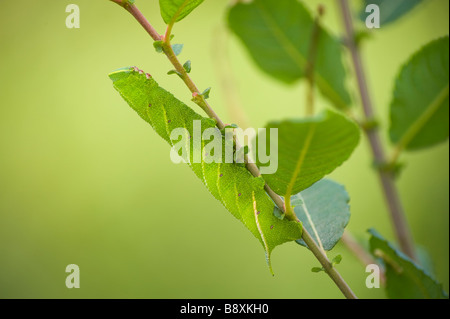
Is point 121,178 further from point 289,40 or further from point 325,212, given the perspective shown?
point 325,212

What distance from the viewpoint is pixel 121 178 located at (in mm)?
2387

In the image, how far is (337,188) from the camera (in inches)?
18.3

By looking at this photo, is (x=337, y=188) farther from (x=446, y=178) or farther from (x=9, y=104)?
(x=9, y=104)

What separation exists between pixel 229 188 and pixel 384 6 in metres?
0.52

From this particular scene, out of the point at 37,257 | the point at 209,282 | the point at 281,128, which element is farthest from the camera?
the point at 37,257

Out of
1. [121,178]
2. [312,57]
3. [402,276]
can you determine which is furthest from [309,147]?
[121,178]

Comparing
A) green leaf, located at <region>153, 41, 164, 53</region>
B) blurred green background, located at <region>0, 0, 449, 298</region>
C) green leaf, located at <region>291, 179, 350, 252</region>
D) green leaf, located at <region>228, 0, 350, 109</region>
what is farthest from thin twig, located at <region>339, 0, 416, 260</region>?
blurred green background, located at <region>0, 0, 449, 298</region>

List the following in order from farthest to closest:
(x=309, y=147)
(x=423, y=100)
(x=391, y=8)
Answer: (x=391, y=8), (x=423, y=100), (x=309, y=147)

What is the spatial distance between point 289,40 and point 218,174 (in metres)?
0.38

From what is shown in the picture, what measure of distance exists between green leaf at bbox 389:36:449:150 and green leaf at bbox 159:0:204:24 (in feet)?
1.17

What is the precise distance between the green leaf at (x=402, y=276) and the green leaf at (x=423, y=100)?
0.21 m

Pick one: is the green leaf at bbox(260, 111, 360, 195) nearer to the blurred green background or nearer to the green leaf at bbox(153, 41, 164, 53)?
the green leaf at bbox(153, 41, 164, 53)

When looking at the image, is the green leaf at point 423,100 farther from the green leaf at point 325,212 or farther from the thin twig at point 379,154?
the green leaf at point 325,212

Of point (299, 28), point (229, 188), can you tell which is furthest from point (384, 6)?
point (229, 188)
